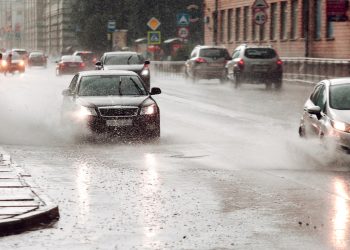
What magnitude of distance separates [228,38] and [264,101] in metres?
40.1

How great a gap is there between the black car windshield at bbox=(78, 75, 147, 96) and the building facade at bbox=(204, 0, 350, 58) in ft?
87.7

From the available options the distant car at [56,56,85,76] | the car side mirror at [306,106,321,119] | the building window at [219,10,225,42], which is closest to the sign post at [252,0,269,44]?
the distant car at [56,56,85,76]

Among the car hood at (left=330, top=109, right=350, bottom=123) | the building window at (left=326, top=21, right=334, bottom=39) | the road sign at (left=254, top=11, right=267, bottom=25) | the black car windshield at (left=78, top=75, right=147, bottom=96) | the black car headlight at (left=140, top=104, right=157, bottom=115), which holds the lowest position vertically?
the black car headlight at (left=140, top=104, right=157, bottom=115)

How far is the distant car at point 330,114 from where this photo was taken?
14039 millimetres

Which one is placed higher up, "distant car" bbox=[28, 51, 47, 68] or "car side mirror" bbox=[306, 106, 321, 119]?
"car side mirror" bbox=[306, 106, 321, 119]

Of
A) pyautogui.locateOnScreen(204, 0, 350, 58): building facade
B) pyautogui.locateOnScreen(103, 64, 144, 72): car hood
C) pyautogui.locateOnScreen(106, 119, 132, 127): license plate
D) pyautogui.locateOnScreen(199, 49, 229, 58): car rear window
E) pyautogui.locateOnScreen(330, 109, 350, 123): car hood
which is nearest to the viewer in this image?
pyautogui.locateOnScreen(330, 109, 350, 123): car hood

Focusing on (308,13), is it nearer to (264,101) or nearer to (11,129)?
(264,101)

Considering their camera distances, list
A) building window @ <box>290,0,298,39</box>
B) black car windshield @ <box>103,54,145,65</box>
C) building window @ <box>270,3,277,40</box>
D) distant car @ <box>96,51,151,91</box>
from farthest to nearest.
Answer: building window @ <box>270,3,277,40</box>
building window @ <box>290,0,298,39</box>
black car windshield @ <box>103,54,145,65</box>
distant car @ <box>96,51,151,91</box>

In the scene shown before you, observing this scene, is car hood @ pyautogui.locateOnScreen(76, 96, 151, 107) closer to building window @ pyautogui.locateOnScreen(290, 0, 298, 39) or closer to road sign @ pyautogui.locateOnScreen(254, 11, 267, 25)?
road sign @ pyautogui.locateOnScreen(254, 11, 267, 25)

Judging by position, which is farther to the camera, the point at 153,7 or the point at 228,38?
the point at 153,7

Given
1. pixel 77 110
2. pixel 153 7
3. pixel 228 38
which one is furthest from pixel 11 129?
pixel 153 7

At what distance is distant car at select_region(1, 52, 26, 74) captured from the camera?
67.4 meters

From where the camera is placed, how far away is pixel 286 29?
5909cm

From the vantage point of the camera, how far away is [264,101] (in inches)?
1273
